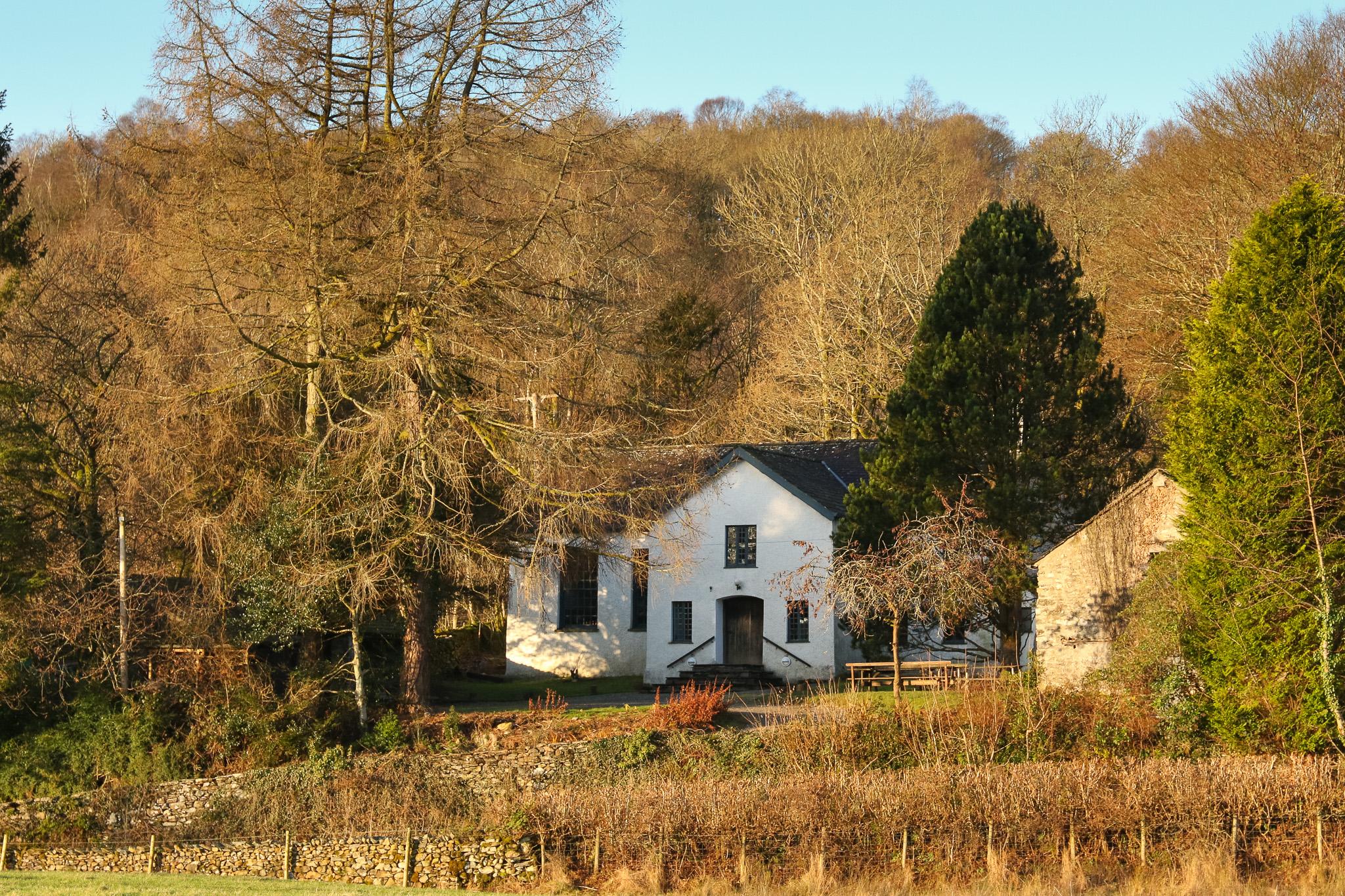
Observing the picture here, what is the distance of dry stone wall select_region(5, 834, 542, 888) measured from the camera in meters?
18.1

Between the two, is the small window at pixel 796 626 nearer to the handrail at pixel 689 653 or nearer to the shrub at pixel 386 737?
the handrail at pixel 689 653

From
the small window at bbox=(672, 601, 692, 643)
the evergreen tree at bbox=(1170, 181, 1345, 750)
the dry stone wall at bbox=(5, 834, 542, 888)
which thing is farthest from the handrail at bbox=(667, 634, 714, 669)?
the evergreen tree at bbox=(1170, 181, 1345, 750)

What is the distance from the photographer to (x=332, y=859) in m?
19.6

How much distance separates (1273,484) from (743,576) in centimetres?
1379

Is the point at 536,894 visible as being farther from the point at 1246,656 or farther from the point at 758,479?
the point at 758,479

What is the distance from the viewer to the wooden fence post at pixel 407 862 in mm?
18422

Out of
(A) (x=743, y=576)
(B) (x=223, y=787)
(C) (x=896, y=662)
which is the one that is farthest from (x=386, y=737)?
(A) (x=743, y=576)

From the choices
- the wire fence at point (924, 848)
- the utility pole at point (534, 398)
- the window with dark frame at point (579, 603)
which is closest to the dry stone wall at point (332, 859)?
the wire fence at point (924, 848)

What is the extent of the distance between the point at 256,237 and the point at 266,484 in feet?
14.8

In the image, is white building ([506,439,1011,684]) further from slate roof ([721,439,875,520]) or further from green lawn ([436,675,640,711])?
green lawn ([436,675,640,711])

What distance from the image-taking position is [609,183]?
23.3 meters

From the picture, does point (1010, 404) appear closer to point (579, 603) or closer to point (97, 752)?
point (579, 603)

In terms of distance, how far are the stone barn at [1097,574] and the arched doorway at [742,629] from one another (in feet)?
26.6

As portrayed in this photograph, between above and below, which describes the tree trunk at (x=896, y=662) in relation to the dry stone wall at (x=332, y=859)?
above
